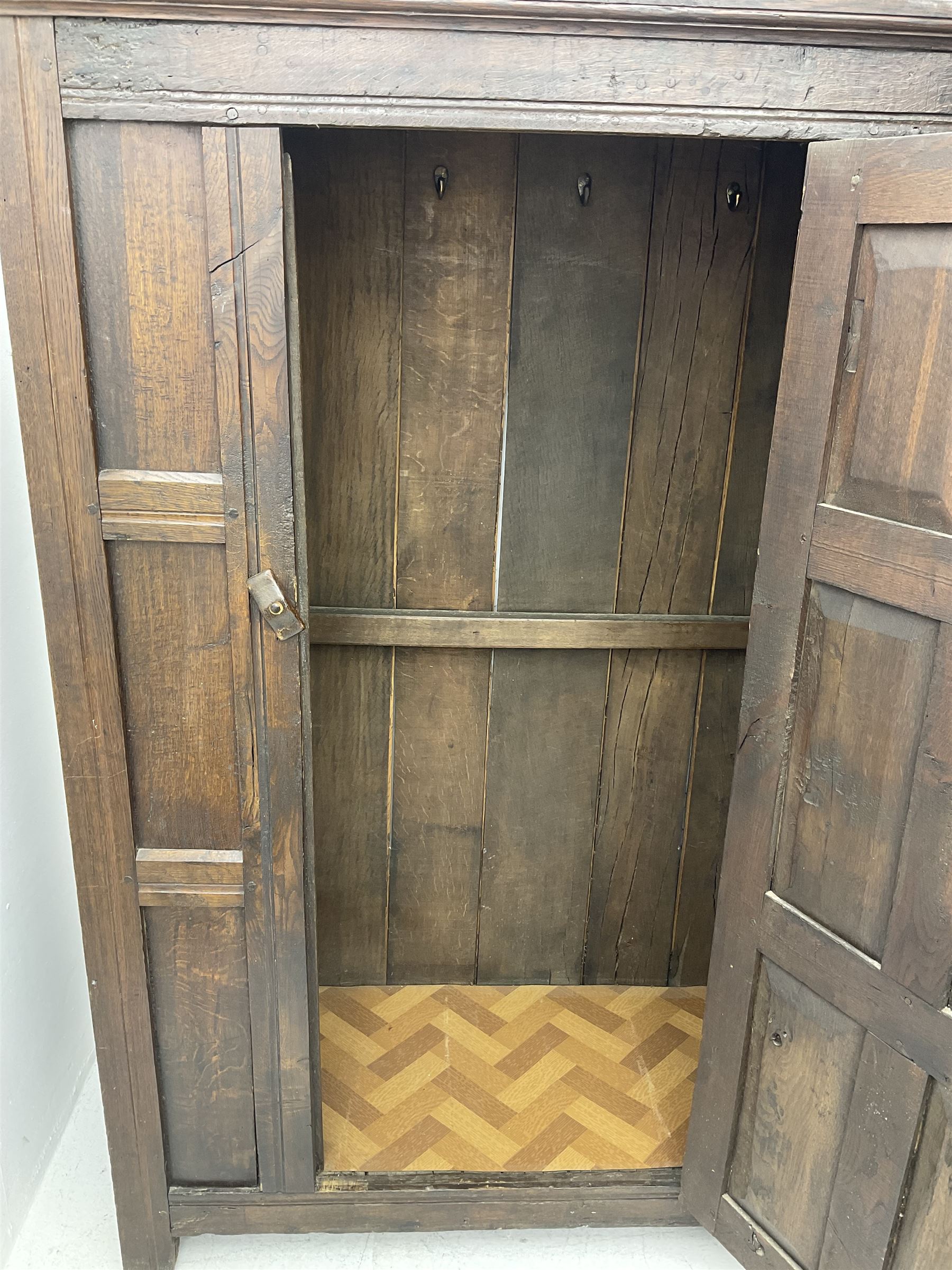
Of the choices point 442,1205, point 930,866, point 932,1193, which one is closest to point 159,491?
point 930,866

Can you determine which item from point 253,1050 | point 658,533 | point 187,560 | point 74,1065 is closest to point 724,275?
point 658,533

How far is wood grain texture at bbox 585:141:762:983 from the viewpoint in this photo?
181cm

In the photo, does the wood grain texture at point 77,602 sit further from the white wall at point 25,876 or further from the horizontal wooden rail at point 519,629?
the horizontal wooden rail at point 519,629

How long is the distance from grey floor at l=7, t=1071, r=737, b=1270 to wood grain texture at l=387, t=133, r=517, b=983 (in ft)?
1.94

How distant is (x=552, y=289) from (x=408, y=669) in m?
0.83

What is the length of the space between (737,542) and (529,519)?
45cm

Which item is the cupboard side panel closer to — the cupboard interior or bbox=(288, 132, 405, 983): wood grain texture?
the cupboard interior

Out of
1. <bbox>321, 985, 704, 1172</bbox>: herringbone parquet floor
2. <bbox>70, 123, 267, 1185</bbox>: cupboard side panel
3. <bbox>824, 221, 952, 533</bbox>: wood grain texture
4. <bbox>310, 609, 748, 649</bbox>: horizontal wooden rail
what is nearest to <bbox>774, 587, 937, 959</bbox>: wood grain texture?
<bbox>824, 221, 952, 533</bbox>: wood grain texture

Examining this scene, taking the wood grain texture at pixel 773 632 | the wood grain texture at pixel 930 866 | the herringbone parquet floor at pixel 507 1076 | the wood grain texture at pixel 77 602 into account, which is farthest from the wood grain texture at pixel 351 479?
the wood grain texture at pixel 930 866

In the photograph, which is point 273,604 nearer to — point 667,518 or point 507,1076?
point 667,518

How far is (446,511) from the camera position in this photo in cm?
196

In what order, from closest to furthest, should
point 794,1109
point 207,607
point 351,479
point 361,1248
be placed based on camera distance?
point 207,607 → point 794,1109 → point 361,1248 → point 351,479

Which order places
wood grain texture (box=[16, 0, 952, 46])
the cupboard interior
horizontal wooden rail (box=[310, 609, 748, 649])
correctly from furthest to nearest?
horizontal wooden rail (box=[310, 609, 748, 649])
the cupboard interior
wood grain texture (box=[16, 0, 952, 46])

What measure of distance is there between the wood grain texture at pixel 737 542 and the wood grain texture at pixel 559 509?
227mm
